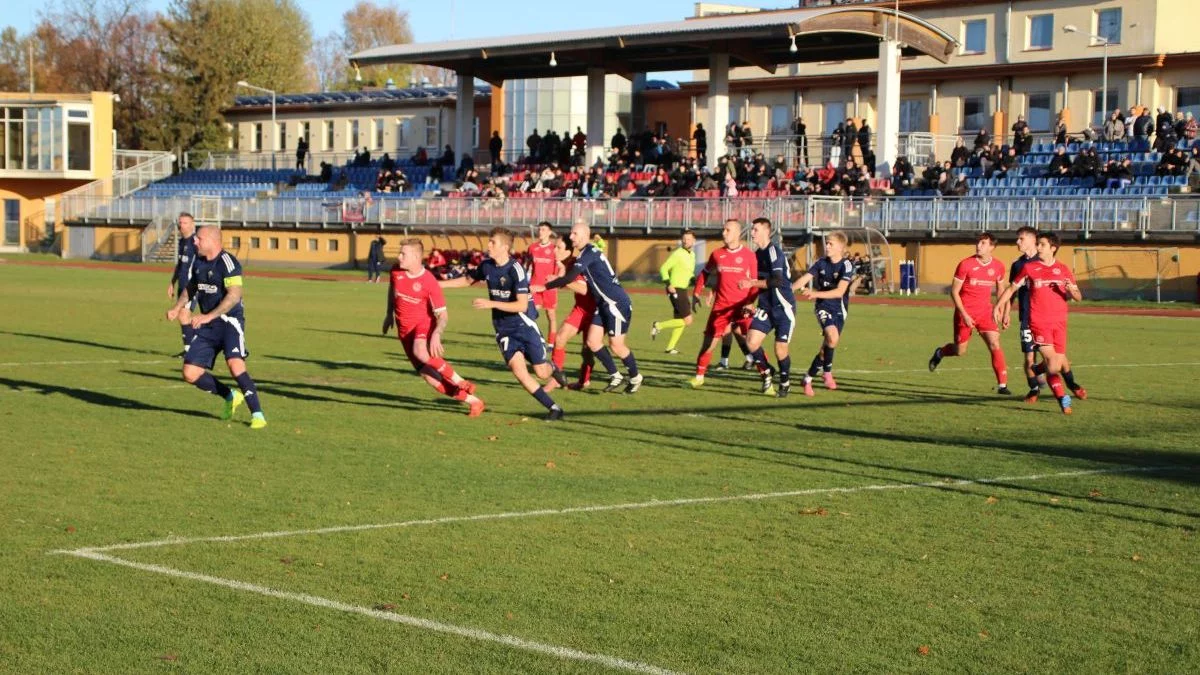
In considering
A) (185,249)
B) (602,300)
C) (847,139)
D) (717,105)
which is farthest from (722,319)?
(717,105)

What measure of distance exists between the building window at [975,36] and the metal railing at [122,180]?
131 feet

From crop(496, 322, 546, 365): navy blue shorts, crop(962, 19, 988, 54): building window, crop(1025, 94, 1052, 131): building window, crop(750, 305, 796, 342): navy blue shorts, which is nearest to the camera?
crop(496, 322, 546, 365): navy blue shorts

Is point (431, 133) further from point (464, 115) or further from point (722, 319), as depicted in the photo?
point (722, 319)

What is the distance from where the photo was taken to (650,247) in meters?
49.3

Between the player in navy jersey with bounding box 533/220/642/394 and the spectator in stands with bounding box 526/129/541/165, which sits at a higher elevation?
the spectator in stands with bounding box 526/129/541/165

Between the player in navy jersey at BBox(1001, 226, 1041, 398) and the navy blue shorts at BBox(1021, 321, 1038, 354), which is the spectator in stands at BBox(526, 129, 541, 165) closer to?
the player in navy jersey at BBox(1001, 226, 1041, 398)

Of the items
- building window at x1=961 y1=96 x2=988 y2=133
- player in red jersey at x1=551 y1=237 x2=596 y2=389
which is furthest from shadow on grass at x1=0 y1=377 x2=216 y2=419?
building window at x1=961 y1=96 x2=988 y2=133

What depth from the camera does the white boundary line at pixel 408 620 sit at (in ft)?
20.8

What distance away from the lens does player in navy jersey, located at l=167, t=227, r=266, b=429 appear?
529 inches

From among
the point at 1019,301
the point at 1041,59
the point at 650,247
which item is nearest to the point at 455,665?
the point at 1019,301

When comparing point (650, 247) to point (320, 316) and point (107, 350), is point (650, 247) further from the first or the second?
point (107, 350)

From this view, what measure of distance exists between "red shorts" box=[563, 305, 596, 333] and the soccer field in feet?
3.12

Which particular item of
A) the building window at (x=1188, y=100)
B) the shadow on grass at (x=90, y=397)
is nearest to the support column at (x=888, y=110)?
the building window at (x=1188, y=100)

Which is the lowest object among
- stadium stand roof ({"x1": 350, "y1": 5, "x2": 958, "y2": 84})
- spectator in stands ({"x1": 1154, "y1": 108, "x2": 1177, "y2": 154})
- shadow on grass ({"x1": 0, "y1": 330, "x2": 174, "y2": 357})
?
shadow on grass ({"x1": 0, "y1": 330, "x2": 174, "y2": 357})
